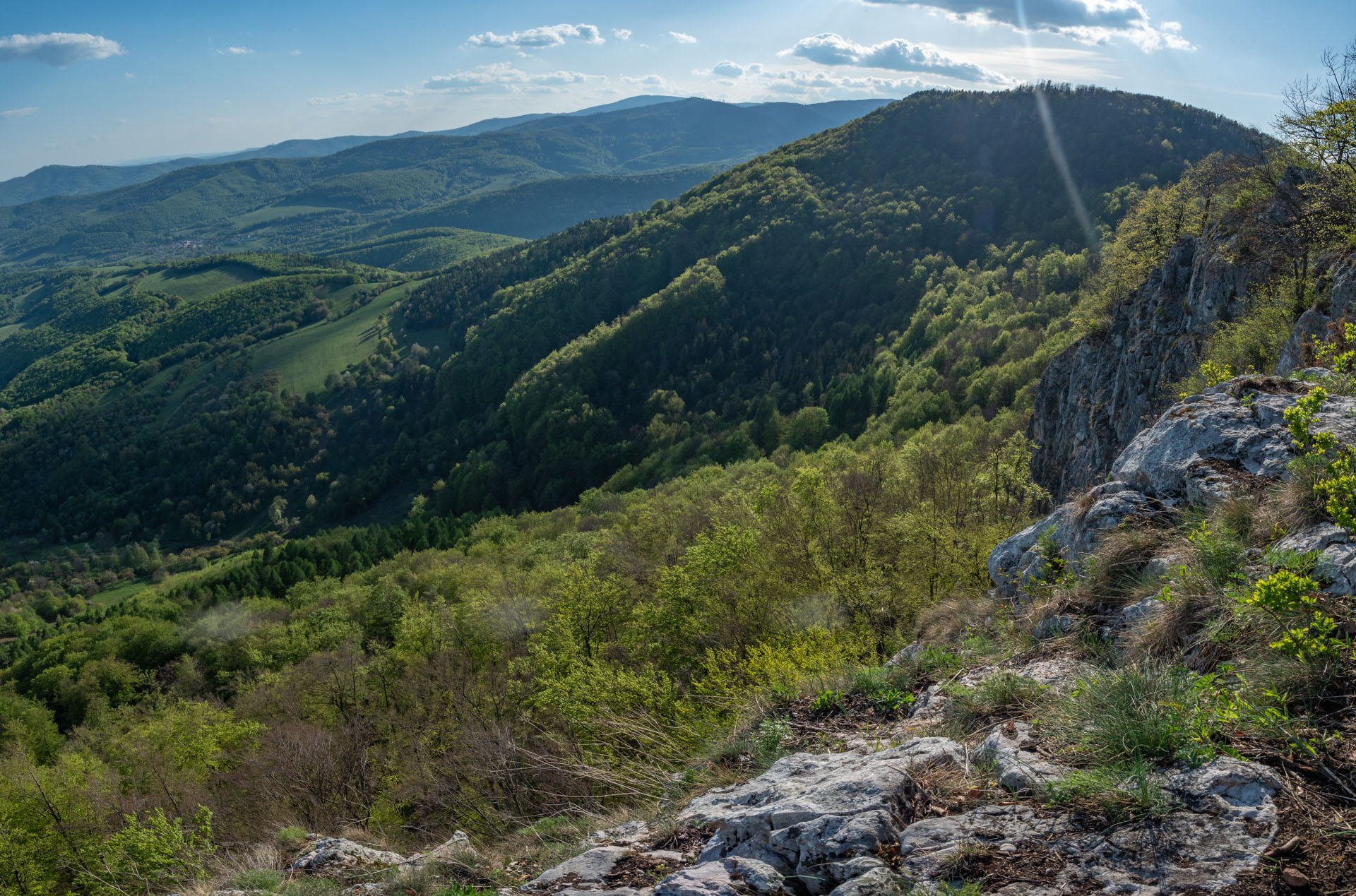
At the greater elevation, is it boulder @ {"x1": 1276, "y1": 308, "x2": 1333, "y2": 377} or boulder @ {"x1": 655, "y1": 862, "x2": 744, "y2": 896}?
boulder @ {"x1": 1276, "y1": 308, "x2": 1333, "y2": 377}

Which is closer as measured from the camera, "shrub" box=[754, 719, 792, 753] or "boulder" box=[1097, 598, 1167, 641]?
"boulder" box=[1097, 598, 1167, 641]

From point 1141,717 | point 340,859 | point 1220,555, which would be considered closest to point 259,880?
point 340,859

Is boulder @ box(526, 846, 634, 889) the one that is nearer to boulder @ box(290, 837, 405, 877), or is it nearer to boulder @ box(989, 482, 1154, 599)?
boulder @ box(290, 837, 405, 877)

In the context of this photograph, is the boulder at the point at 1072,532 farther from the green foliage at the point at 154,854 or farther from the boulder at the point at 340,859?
the green foliage at the point at 154,854

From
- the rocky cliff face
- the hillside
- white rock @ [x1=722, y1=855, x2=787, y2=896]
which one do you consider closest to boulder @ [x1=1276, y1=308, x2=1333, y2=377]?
the hillside

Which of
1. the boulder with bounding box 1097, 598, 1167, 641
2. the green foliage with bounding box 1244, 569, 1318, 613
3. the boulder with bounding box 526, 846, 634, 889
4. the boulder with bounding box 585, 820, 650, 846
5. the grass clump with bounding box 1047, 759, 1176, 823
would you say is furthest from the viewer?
the boulder with bounding box 1097, 598, 1167, 641

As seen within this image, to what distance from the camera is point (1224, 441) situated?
32.4ft

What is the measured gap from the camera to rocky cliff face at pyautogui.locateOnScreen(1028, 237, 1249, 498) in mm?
28438

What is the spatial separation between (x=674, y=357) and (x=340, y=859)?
148522 millimetres

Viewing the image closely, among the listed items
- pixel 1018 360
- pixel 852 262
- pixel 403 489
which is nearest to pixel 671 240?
pixel 852 262

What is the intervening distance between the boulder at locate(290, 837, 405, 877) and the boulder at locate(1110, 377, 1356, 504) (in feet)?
44.0

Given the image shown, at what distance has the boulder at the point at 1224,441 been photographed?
29.2 ft

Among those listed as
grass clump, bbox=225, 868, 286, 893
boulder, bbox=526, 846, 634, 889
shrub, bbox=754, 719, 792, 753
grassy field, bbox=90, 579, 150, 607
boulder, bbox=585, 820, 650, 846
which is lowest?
grassy field, bbox=90, 579, 150, 607

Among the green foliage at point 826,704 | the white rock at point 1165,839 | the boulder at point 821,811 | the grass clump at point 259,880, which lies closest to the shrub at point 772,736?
the boulder at point 821,811
